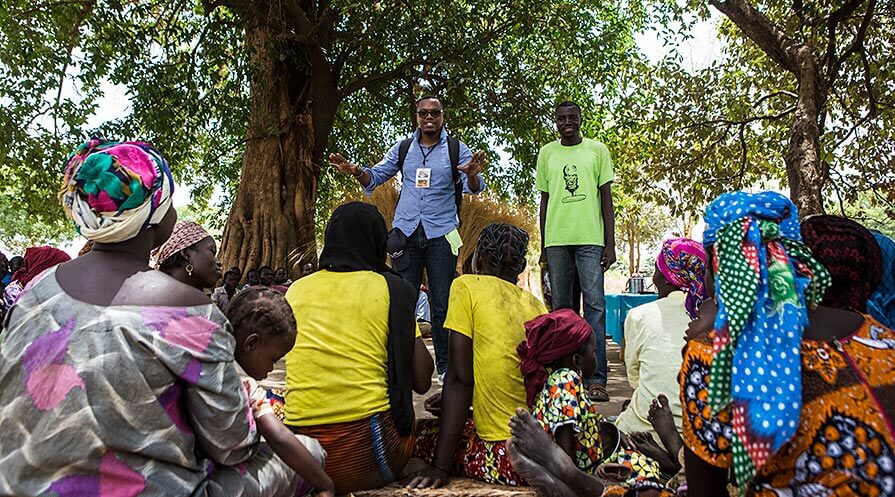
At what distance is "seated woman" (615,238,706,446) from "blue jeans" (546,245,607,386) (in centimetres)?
104

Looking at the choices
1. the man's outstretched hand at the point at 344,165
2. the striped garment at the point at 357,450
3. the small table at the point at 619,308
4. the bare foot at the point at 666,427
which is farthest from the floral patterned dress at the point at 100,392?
the small table at the point at 619,308

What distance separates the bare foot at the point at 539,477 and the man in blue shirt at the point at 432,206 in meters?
2.17

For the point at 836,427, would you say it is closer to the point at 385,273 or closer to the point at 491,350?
the point at 491,350

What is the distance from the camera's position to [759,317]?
1.76 meters

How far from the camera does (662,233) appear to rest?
5128 centimetres

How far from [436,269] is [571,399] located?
216 centimetres

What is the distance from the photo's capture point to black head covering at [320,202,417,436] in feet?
10.1

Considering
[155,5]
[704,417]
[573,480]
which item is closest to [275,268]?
[155,5]

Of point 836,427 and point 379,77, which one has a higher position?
point 379,77

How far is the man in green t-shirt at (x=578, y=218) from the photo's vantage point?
5109 millimetres

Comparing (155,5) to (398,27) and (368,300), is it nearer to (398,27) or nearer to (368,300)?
(398,27)

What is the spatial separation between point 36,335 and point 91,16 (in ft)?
31.8

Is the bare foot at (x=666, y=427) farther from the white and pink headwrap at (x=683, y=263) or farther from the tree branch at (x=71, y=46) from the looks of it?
the tree branch at (x=71, y=46)

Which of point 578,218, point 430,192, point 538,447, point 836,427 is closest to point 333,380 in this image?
point 538,447
